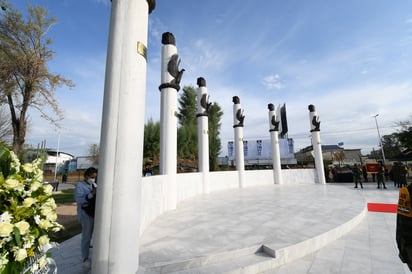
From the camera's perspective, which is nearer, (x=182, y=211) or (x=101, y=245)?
(x=101, y=245)

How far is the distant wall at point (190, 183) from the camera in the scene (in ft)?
15.3

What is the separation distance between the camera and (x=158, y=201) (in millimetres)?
5539

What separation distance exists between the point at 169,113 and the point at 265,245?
200 inches

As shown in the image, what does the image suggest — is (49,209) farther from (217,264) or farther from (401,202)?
(401,202)

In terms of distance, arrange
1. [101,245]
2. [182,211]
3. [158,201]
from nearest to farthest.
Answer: [101,245] < [158,201] < [182,211]

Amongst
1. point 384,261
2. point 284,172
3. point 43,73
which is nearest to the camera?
point 384,261

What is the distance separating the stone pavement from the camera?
9.47 feet

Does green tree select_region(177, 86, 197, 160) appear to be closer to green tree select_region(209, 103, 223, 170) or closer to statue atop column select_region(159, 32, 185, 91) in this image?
green tree select_region(209, 103, 223, 170)

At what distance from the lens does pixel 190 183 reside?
Answer: 902 cm

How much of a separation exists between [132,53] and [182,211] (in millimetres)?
4901

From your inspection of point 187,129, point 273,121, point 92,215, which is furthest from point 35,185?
point 187,129

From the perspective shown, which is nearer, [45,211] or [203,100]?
[45,211]

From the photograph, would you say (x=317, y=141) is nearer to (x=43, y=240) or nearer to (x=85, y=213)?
(x=85, y=213)

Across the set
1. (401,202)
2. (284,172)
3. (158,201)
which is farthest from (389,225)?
(284,172)
